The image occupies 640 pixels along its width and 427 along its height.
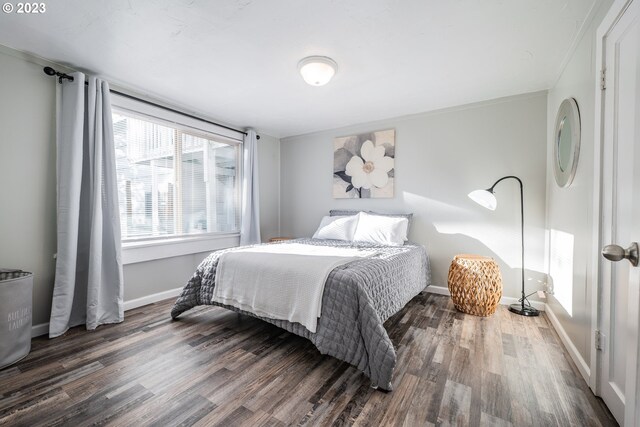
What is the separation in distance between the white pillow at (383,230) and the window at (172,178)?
1.87m

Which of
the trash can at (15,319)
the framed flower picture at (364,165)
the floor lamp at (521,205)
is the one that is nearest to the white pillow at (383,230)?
the framed flower picture at (364,165)

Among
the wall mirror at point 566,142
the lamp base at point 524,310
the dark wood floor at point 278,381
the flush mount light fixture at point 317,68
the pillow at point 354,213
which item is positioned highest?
the flush mount light fixture at point 317,68

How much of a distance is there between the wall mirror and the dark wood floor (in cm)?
131

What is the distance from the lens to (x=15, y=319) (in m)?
1.85

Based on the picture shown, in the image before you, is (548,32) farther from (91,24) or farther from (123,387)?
(123,387)

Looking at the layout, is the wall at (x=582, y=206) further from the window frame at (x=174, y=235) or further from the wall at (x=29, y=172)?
the wall at (x=29, y=172)

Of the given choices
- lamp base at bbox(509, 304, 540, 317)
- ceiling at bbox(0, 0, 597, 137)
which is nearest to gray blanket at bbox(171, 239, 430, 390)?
lamp base at bbox(509, 304, 540, 317)

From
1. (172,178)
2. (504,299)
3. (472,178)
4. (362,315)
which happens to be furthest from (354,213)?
(172,178)

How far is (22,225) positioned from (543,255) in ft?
15.3

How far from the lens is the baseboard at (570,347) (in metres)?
1.64

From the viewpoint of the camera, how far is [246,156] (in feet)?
13.1

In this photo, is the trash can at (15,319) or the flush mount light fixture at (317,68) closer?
the trash can at (15,319)

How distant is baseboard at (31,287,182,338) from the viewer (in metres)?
2.19

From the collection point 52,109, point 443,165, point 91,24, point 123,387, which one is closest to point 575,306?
point 443,165
